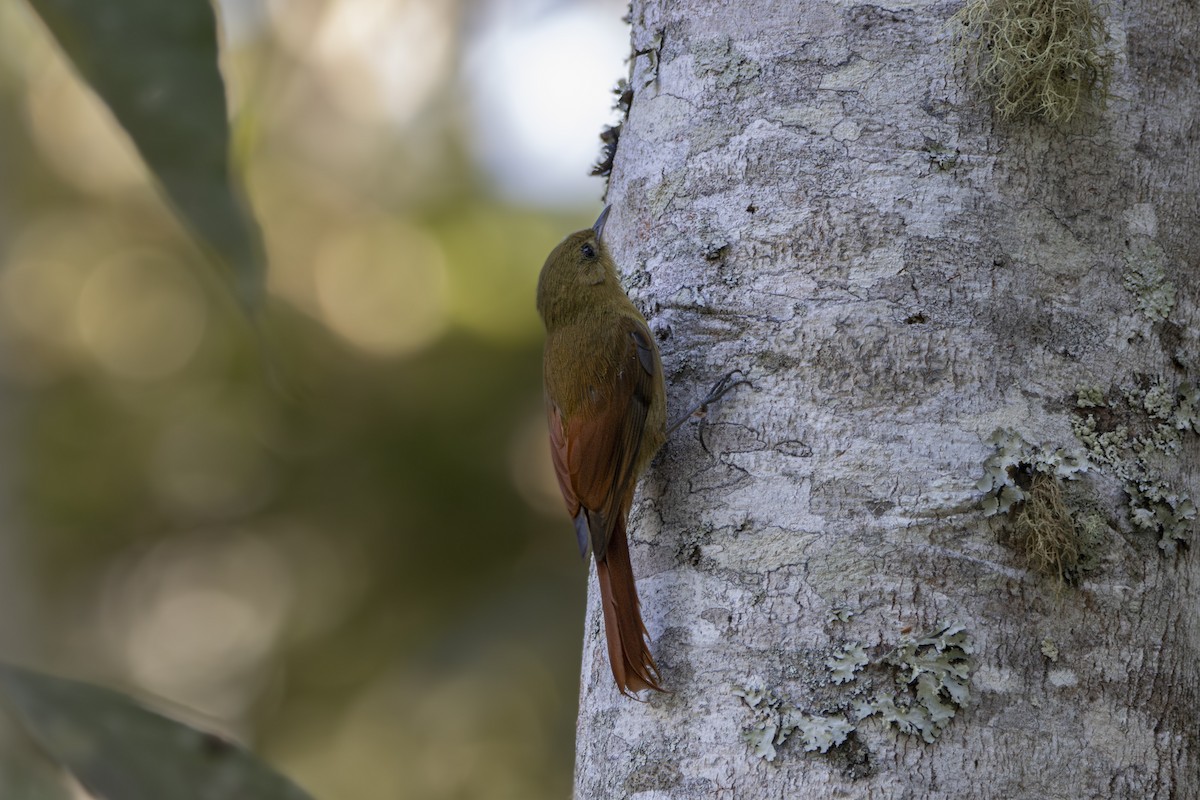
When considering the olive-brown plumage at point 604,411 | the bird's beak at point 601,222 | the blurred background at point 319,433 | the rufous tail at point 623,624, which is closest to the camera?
the rufous tail at point 623,624

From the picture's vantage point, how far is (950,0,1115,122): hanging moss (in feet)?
6.16

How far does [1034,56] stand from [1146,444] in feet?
2.13

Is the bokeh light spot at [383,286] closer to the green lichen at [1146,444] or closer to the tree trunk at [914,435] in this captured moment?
the tree trunk at [914,435]

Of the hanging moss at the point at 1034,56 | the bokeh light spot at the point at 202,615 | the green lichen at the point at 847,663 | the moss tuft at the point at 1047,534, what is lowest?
the green lichen at the point at 847,663

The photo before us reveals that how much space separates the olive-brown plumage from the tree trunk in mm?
57

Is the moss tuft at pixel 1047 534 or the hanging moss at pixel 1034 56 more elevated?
the hanging moss at pixel 1034 56

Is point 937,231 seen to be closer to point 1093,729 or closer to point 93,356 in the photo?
point 1093,729

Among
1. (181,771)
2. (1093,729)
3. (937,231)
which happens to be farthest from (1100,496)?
(181,771)

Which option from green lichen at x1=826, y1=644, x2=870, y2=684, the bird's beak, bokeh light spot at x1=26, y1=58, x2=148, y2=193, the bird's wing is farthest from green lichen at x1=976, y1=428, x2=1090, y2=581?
bokeh light spot at x1=26, y1=58, x2=148, y2=193

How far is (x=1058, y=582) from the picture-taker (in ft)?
5.53

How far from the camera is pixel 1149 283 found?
1.88 metres

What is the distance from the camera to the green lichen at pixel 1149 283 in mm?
1874

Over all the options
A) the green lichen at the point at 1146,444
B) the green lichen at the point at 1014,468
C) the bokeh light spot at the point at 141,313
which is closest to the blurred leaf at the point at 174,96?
the green lichen at the point at 1014,468

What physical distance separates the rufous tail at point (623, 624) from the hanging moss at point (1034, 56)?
100cm
